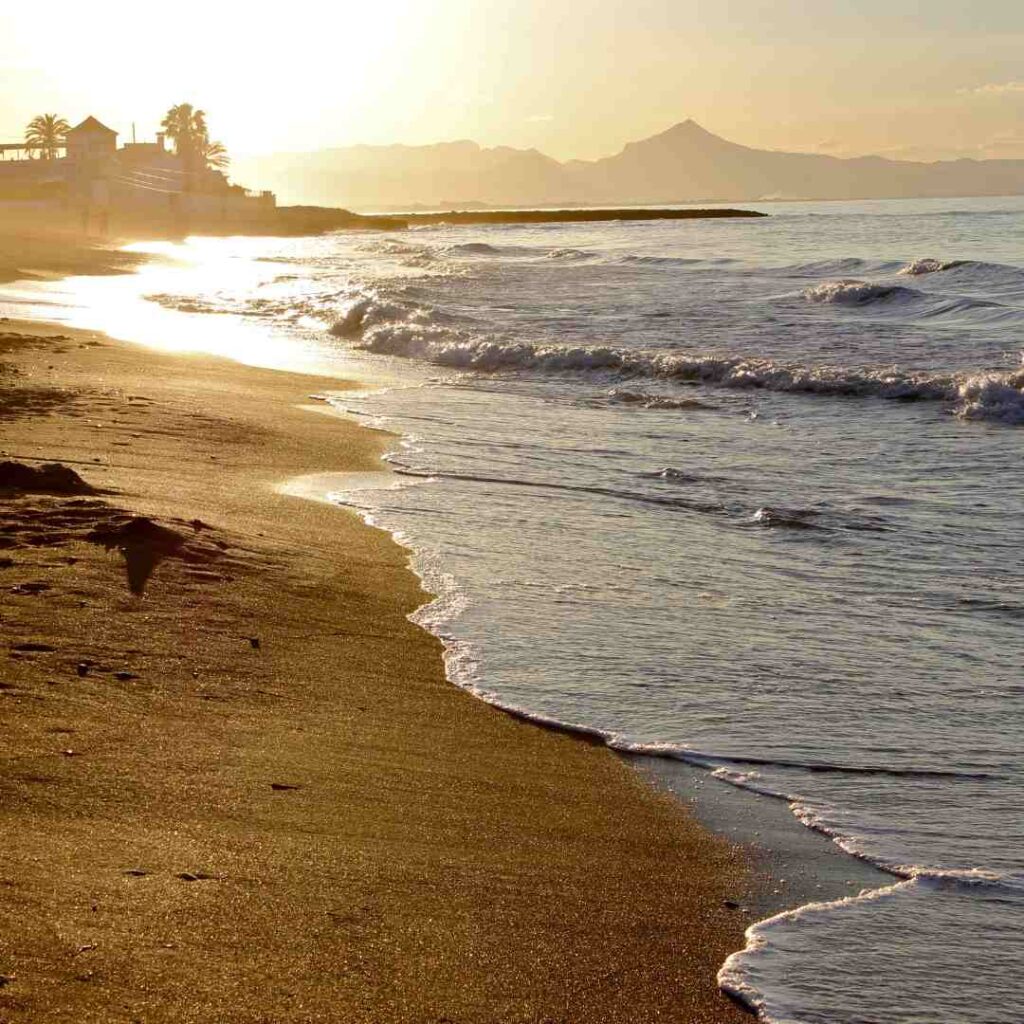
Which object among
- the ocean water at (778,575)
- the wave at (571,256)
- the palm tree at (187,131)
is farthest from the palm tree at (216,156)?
the ocean water at (778,575)

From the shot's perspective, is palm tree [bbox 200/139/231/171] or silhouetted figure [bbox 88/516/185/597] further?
palm tree [bbox 200/139/231/171]

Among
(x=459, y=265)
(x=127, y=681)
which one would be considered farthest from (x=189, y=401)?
(x=459, y=265)

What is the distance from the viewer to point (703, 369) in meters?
16.5

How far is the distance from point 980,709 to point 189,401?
8.02 m

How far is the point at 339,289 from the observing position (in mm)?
30453

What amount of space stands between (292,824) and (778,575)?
385 cm

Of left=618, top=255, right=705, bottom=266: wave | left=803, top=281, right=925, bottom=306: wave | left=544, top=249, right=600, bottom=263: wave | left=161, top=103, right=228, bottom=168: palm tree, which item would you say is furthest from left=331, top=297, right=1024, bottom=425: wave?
left=161, top=103, right=228, bottom=168: palm tree

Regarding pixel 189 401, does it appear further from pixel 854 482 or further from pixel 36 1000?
pixel 36 1000

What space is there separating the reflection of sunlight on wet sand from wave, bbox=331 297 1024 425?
1.33 metres

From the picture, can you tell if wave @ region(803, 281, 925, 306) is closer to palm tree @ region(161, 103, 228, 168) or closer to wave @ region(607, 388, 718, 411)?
wave @ region(607, 388, 718, 411)

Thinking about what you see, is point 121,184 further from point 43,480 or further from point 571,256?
point 43,480

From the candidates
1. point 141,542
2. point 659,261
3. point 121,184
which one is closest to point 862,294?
point 659,261

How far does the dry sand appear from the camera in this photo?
2.60 meters

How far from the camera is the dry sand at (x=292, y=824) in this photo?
260 centimetres
